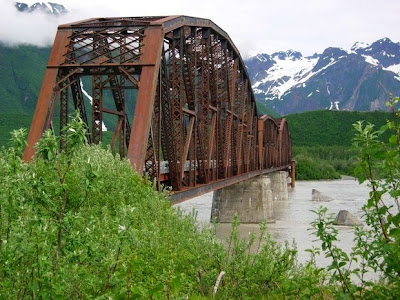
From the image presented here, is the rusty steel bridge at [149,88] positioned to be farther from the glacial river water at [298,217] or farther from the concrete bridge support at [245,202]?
the concrete bridge support at [245,202]

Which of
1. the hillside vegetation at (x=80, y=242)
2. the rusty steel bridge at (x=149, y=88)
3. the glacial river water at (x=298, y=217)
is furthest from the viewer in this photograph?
the glacial river water at (x=298, y=217)

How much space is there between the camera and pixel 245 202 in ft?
167

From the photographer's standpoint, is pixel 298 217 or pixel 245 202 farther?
pixel 298 217

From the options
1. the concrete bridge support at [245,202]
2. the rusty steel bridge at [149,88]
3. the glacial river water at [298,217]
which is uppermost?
the rusty steel bridge at [149,88]

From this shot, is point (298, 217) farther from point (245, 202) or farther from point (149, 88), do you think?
point (149, 88)

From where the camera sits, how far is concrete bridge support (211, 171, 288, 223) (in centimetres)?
4941

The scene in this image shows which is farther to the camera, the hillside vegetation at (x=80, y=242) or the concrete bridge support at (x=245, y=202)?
the concrete bridge support at (x=245, y=202)

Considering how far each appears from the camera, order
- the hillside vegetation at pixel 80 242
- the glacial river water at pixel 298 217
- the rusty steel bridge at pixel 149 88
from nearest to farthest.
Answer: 1. the hillside vegetation at pixel 80 242
2. the rusty steel bridge at pixel 149 88
3. the glacial river water at pixel 298 217

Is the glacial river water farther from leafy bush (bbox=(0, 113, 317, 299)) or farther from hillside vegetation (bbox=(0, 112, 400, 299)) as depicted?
hillside vegetation (bbox=(0, 112, 400, 299))

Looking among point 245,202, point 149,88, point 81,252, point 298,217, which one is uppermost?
point 149,88

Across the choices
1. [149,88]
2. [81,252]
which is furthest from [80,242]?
[149,88]

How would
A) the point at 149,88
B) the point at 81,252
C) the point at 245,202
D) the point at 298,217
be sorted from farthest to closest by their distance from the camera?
the point at 298,217 < the point at 245,202 < the point at 149,88 < the point at 81,252

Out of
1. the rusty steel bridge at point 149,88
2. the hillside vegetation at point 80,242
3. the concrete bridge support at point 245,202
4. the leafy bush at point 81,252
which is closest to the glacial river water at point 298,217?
the concrete bridge support at point 245,202

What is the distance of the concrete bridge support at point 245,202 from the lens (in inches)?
1945
